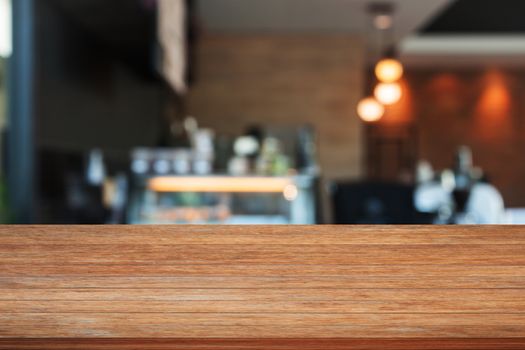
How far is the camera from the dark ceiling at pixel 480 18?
9.45 m

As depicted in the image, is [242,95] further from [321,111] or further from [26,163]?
[26,163]

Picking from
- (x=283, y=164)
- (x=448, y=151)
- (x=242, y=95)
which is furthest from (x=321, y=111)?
(x=283, y=164)

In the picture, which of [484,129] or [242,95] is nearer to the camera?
[242,95]

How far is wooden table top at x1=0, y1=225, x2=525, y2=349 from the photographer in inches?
15.1

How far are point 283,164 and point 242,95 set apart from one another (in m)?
5.43

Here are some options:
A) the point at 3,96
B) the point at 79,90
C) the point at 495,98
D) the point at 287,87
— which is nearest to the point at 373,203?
the point at 79,90

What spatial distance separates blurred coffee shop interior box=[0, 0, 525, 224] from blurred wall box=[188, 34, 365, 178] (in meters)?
0.02

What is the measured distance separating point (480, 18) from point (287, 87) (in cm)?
286

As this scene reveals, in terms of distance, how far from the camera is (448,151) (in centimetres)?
1298

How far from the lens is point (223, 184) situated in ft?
13.0

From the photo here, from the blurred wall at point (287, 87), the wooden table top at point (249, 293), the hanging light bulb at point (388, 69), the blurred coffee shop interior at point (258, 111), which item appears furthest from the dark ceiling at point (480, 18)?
the wooden table top at point (249, 293)

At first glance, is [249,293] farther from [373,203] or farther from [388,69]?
[388,69]

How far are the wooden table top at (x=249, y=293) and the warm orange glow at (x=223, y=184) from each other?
139 inches

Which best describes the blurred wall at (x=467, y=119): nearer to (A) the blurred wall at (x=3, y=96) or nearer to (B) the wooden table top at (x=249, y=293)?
(A) the blurred wall at (x=3, y=96)
